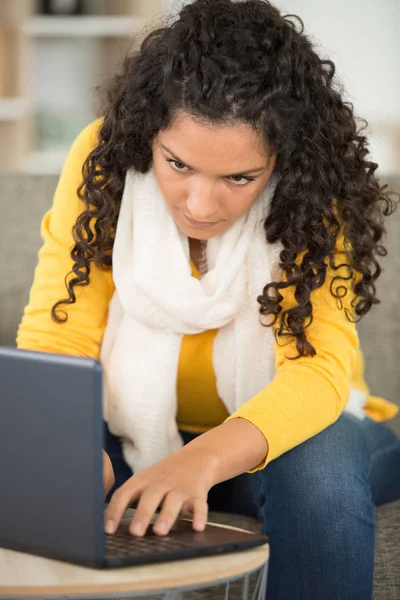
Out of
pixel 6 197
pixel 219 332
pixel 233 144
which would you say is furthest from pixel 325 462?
pixel 6 197

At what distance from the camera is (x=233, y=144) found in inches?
40.8

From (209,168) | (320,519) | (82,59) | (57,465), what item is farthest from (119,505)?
(82,59)

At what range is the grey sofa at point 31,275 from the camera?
5.46 feet

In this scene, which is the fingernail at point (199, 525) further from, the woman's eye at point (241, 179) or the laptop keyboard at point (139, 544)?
the woman's eye at point (241, 179)

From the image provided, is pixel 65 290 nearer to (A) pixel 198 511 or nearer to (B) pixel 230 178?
(B) pixel 230 178

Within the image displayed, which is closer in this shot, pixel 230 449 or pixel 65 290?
pixel 230 449

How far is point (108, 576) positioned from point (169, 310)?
1.96ft

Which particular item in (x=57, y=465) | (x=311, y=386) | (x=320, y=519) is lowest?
Result: (x=320, y=519)

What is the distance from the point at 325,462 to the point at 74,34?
7.66 feet

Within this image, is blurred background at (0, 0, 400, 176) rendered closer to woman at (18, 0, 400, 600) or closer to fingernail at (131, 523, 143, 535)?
woman at (18, 0, 400, 600)

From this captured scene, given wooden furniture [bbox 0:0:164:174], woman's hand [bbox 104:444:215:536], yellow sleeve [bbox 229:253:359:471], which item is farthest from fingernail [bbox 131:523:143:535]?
wooden furniture [bbox 0:0:164:174]

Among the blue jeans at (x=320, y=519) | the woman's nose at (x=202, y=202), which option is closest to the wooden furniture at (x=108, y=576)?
the blue jeans at (x=320, y=519)

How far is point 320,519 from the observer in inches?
41.3

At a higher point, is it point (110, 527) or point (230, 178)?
point (230, 178)
